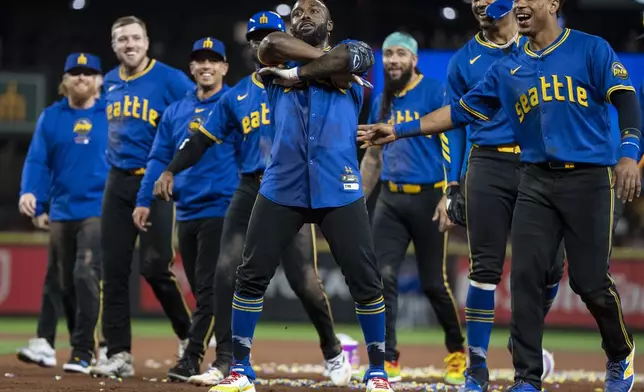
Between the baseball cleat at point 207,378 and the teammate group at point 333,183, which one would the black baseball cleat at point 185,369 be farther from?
the baseball cleat at point 207,378

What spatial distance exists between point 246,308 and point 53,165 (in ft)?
13.5

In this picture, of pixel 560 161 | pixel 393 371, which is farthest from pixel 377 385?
pixel 393 371

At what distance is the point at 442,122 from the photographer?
6.64 m

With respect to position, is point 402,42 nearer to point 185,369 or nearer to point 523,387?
point 185,369

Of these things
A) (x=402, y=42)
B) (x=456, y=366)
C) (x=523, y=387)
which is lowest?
(x=456, y=366)

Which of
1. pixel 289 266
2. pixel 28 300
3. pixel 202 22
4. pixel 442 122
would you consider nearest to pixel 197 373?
pixel 289 266

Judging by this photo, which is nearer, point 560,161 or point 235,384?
point 560,161

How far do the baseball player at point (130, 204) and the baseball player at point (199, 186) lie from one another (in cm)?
20

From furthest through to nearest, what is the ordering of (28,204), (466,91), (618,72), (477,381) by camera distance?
(28,204)
(466,91)
(477,381)
(618,72)

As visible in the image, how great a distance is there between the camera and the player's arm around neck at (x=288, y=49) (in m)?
6.21

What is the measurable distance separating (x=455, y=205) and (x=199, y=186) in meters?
2.21

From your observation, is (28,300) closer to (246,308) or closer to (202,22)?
(202,22)

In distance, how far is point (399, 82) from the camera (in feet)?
29.1

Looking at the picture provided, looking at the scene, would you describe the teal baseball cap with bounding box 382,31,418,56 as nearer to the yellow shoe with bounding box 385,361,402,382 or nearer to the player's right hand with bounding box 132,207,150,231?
the player's right hand with bounding box 132,207,150,231
